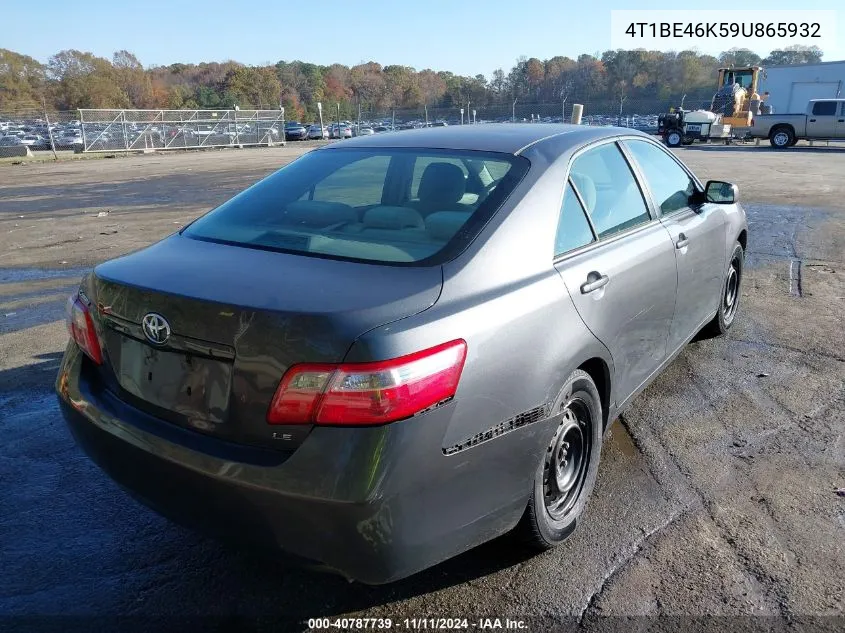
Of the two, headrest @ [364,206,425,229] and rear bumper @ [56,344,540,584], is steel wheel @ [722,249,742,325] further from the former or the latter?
rear bumper @ [56,344,540,584]

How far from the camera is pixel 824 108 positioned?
3028 centimetres

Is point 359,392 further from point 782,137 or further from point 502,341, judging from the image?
point 782,137

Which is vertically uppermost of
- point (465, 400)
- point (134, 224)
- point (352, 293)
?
point (352, 293)

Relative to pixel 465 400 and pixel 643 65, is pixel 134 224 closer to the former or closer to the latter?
pixel 465 400

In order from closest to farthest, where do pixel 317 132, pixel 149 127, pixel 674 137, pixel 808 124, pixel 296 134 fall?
pixel 808 124 → pixel 674 137 → pixel 149 127 → pixel 296 134 → pixel 317 132

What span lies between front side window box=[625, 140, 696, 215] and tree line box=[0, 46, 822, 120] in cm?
5945

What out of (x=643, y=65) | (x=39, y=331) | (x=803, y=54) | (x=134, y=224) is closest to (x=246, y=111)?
(x=134, y=224)

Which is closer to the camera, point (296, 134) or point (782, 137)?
point (782, 137)

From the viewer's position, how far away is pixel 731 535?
2.80 metres

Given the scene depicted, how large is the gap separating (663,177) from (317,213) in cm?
217

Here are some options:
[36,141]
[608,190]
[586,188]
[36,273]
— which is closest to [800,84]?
[36,273]

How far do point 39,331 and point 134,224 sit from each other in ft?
19.6

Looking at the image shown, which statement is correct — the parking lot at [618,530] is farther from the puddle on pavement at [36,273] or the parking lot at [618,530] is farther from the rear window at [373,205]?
the puddle on pavement at [36,273]

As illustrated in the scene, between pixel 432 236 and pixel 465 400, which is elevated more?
pixel 432 236
